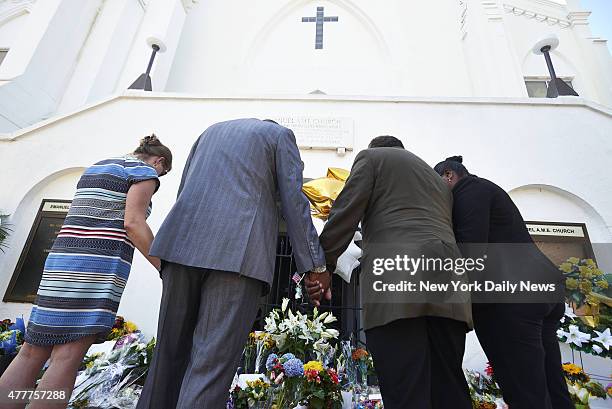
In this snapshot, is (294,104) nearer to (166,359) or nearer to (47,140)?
(47,140)

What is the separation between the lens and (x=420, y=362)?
4.18 feet

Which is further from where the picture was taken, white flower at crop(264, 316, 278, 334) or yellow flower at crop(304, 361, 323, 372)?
white flower at crop(264, 316, 278, 334)

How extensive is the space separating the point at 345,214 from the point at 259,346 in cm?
177

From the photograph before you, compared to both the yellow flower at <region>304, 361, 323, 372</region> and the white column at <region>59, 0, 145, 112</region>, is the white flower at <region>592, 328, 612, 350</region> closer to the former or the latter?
the yellow flower at <region>304, 361, 323, 372</region>

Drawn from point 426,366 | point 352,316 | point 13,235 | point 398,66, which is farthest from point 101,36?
point 426,366

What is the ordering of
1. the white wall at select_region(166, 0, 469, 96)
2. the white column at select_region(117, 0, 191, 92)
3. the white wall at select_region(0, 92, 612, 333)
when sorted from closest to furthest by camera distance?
the white wall at select_region(0, 92, 612, 333), the white column at select_region(117, 0, 191, 92), the white wall at select_region(166, 0, 469, 96)

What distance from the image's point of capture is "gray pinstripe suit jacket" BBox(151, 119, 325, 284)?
1298 mm

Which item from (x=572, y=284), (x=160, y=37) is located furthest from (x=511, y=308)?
(x=160, y=37)

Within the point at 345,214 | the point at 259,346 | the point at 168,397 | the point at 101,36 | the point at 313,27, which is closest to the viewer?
the point at 168,397

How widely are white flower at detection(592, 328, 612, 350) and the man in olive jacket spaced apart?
7.63ft

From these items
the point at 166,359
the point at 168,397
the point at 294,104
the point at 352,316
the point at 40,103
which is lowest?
the point at 168,397

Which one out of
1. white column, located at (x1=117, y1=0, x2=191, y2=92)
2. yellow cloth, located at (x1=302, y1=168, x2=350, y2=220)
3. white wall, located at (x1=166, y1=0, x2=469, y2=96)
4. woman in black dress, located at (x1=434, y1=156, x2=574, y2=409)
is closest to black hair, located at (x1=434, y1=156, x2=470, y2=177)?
woman in black dress, located at (x1=434, y1=156, x2=574, y2=409)

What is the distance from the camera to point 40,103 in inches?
254

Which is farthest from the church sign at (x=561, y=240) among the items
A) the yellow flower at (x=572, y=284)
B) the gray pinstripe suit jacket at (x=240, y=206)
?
the gray pinstripe suit jacket at (x=240, y=206)
